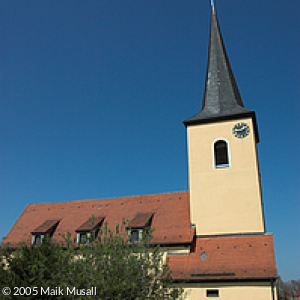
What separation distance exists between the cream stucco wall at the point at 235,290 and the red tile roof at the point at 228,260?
36 centimetres

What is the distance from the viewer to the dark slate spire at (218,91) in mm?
21280

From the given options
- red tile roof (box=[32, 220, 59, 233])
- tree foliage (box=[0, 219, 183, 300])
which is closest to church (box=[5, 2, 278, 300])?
red tile roof (box=[32, 220, 59, 233])

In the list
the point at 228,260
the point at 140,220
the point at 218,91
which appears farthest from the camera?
the point at 218,91

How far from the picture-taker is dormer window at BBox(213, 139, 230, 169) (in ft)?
66.3

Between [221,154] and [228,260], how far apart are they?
20.6 feet

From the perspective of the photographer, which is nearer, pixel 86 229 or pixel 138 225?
pixel 138 225

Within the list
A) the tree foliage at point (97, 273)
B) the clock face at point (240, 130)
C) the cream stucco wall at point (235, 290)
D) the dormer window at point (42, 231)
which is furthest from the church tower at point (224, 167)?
the dormer window at point (42, 231)

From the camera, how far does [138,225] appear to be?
782 inches

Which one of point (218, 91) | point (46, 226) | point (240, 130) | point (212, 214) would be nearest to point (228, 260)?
point (212, 214)

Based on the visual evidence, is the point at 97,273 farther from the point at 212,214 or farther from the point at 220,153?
the point at 220,153

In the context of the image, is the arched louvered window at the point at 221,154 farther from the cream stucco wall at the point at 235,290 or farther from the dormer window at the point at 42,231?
the dormer window at the point at 42,231

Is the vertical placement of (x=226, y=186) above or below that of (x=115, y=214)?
above

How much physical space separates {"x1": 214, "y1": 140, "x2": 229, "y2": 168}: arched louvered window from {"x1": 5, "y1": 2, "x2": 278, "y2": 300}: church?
0.06 m

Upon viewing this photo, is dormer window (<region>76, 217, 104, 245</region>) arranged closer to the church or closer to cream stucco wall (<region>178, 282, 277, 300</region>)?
the church
